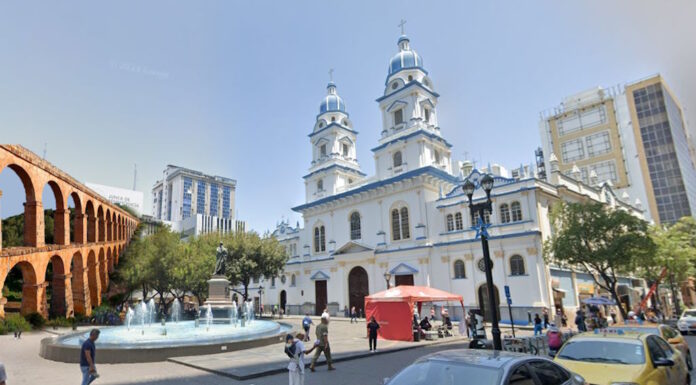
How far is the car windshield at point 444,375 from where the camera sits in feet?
15.2

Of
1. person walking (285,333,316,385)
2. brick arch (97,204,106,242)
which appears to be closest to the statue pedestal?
person walking (285,333,316,385)

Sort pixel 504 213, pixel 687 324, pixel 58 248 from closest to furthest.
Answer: pixel 687 324 → pixel 58 248 → pixel 504 213

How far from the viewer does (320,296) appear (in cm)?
4300

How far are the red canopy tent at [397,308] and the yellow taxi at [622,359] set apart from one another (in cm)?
1225

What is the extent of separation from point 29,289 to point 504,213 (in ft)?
103

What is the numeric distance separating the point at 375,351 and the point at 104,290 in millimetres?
30340

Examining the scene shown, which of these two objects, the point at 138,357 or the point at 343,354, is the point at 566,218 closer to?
the point at 343,354

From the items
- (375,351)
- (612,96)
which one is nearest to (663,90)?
(612,96)

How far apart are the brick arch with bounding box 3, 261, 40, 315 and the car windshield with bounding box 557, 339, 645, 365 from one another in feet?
86.3

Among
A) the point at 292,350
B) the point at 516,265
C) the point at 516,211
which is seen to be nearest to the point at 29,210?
the point at 292,350

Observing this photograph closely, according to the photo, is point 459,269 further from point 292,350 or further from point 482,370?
point 482,370

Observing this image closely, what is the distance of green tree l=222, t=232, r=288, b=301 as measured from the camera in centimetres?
3491

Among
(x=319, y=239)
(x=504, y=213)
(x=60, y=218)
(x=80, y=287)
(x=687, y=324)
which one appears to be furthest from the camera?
(x=319, y=239)

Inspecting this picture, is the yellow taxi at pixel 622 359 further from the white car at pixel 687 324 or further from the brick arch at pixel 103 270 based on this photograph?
the brick arch at pixel 103 270
